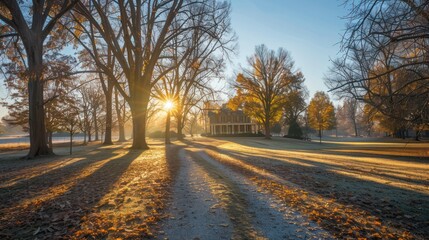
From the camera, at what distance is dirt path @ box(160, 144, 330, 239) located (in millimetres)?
3697

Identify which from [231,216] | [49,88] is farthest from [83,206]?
[49,88]

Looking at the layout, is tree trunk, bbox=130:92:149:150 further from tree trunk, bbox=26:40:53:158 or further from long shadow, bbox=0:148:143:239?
long shadow, bbox=0:148:143:239

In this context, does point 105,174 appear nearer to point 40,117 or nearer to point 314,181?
point 314,181

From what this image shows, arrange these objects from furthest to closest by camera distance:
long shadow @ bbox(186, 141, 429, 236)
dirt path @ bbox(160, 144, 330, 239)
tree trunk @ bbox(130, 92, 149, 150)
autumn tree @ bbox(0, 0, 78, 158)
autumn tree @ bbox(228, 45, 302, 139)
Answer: autumn tree @ bbox(228, 45, 302, 139) < tree trunk @ bbox(130, 92, 149, 150) < autumn tree @ bbox(0, 0, 78, 158) < long shadow @ bbox(186, 141, 429, 236) < dirt path @ bbox(160, 144, 330, 239)

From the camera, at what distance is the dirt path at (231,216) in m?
3.70

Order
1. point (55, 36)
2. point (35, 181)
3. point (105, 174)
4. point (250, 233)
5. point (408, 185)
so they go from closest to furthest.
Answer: point (250, 233), point (408, 185), point (35, 181), point (105, 174), point (55, 36)

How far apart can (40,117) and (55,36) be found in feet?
21.8

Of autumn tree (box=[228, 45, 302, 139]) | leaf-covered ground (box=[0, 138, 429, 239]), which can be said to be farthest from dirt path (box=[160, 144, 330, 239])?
autumn tree (box=[228, 45, 302, 139])

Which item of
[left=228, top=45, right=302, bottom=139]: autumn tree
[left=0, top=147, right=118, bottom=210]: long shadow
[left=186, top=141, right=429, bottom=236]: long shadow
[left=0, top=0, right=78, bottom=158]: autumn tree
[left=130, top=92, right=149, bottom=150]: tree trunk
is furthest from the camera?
[left=228, top=45, right=302, bottom=139]: autumn tree

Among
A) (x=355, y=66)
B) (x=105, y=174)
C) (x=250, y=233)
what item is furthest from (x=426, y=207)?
(x=355, y=66)

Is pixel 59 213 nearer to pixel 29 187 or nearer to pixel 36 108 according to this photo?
pixel 29 187

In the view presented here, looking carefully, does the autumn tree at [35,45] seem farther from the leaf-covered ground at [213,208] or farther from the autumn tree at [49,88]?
the leaf-covered ground at [213,208]

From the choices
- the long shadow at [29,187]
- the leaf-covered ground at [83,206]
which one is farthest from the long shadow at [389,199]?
the long shadow at [29,187]

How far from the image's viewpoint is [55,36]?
1756 cm
